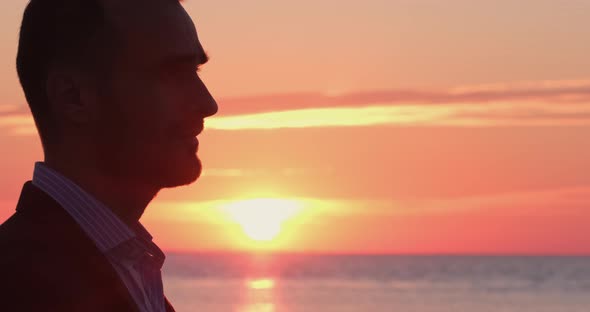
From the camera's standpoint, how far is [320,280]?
74.4 meters

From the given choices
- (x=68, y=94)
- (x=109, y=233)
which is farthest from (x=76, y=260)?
(x=68, y=94)

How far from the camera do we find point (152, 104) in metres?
2.93

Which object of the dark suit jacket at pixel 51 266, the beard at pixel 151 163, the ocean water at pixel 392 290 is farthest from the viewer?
the ocean water at pixel 392 290

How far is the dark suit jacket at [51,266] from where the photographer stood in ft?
8.37

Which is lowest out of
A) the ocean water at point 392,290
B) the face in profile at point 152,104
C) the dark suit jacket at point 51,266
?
the dark suit jacket at point 51,266

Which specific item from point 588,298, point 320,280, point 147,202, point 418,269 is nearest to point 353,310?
point 588,298

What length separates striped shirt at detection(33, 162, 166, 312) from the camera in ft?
9.29

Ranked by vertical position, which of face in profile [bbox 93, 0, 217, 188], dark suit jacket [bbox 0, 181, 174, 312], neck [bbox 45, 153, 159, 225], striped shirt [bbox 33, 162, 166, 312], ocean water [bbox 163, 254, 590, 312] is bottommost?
dark suit jacket [bbox 0, 181, 174, 312]

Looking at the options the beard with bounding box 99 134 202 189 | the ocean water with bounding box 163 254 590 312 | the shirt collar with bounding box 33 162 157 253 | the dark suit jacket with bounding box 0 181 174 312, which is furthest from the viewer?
the ocean water with bounding box 163 254 590 312

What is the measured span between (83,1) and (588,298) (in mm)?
50054

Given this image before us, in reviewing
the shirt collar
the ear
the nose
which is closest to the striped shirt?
the shirt collar

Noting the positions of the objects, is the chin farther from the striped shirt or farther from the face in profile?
the striped shirt

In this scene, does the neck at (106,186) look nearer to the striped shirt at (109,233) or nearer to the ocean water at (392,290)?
the striped shirt at (109,233)

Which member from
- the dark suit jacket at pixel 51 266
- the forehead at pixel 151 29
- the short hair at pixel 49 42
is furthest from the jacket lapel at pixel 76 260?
the forehead at pixel 151 29
